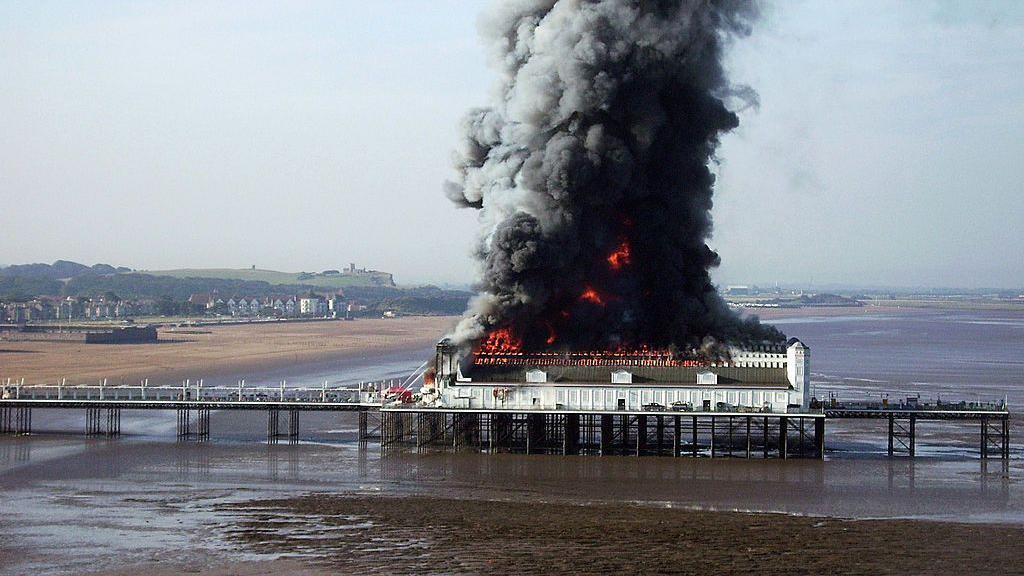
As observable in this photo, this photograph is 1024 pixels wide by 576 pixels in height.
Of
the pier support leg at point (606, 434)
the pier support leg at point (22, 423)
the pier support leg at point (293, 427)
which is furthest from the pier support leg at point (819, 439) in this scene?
the pier support leg at point (22, 423)

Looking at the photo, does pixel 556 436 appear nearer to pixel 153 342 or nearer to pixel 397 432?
pixel 397 432

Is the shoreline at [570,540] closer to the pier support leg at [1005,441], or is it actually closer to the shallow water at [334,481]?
the shallow water at [334,481]

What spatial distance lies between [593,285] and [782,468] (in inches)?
844

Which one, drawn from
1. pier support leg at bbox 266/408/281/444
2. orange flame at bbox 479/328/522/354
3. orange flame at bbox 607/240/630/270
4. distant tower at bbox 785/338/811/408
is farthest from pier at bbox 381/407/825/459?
orange flame at bbox 607/240/630/270

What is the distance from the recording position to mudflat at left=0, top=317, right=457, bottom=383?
117125mm

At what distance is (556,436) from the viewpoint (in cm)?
7512

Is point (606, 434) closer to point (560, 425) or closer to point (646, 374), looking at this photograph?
point (646, 374)

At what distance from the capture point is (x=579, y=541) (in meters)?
47.6

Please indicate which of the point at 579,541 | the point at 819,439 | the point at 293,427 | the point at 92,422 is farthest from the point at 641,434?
the point at 92,422

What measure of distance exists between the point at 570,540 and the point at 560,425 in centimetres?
2890

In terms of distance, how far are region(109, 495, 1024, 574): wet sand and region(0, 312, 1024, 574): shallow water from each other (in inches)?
79.8

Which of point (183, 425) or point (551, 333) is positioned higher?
point (551, 333)

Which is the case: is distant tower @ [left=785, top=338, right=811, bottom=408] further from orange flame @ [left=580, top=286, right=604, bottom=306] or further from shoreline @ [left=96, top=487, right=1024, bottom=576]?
shoreline @ [left=96, top=487, right=1024, bottom=576]

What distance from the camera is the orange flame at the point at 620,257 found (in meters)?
85.9
